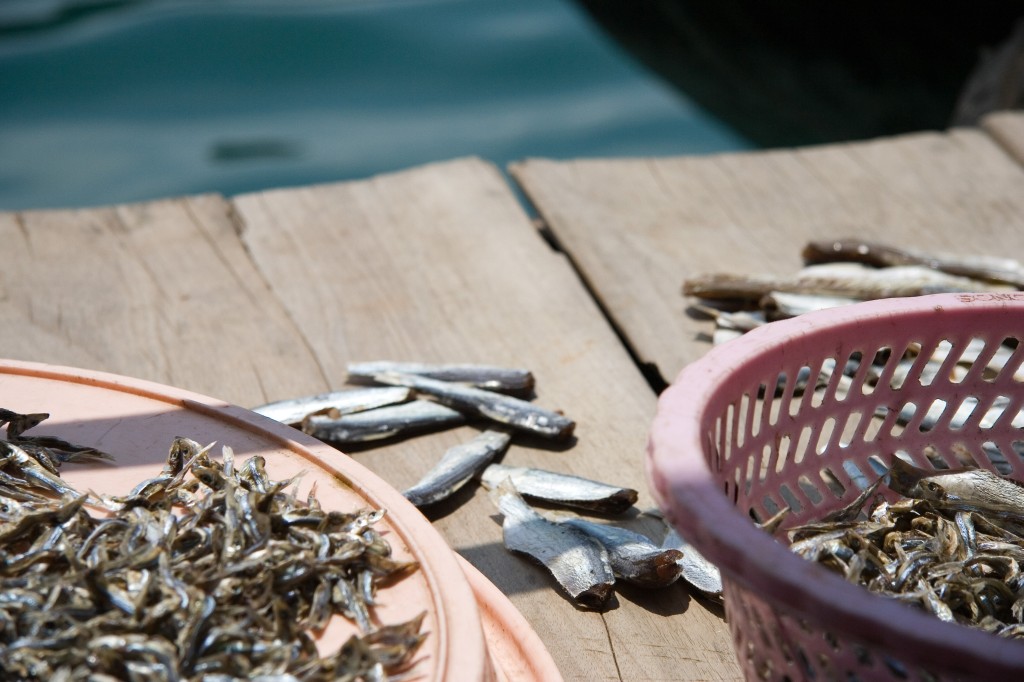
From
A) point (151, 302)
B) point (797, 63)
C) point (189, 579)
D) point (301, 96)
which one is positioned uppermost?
point (189, 579)

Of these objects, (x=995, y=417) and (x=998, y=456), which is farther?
(x=995, y=417)

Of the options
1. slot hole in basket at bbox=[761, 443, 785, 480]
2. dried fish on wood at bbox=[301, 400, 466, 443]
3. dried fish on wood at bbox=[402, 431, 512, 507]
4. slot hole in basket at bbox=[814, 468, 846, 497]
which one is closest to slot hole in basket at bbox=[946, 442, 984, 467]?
slot hole in basket at bbox=[814, 468, 846, 497]

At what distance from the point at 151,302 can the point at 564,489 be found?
140cm

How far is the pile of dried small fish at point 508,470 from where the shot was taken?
1.72 metres

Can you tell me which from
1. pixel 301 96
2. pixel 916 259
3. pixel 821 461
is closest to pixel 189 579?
pixel 821 461

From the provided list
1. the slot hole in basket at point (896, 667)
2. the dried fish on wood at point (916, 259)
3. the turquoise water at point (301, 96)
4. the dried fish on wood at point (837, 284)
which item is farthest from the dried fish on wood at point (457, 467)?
the turquoise water at point (301, 96)

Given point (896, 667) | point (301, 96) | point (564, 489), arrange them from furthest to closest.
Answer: point (301, 96) < point (564, 489) < point (896, 667)

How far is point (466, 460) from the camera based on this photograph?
2047 mm

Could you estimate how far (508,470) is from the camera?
205cm

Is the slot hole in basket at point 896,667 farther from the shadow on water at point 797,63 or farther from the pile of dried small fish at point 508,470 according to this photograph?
the shadow on water at point 797,63

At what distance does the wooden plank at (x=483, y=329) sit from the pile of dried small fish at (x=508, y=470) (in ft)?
0.13

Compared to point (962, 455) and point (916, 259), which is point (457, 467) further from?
point (916, 259)

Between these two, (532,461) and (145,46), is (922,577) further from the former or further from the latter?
(145,46)

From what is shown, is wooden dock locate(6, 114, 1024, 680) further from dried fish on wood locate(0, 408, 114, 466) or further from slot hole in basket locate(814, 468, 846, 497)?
dried fish on wood locate(0, 408, 114, 466)
